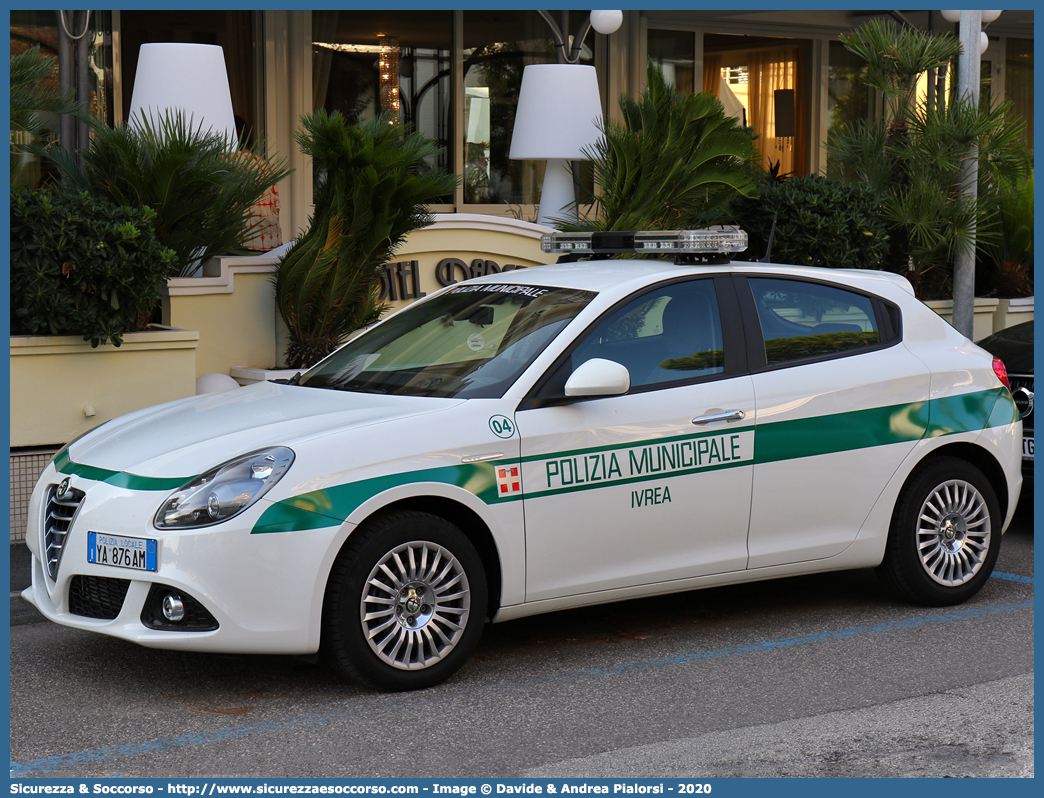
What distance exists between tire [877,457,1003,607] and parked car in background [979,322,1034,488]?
1.49 meters

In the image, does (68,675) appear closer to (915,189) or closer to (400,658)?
(400,658)

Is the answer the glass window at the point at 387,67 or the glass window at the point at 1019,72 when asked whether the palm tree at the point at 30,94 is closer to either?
the glass window at the point at 387,67

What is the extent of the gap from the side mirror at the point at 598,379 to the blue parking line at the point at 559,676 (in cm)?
115

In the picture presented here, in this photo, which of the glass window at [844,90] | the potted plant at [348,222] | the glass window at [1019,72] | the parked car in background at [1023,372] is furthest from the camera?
the glass window at [1019,72]

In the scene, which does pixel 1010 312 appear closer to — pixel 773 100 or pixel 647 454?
pixel 773 100

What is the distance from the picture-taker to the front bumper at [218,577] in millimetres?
4633

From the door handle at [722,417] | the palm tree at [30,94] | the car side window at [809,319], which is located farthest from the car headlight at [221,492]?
the palm tree at [30,94]

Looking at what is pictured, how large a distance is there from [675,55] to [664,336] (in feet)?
36.5

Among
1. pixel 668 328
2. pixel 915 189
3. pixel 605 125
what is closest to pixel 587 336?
pixel 668 328

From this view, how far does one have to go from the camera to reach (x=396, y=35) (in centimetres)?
1404

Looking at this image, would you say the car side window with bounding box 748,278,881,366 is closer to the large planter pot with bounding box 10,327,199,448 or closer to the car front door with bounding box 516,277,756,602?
the car front door with bounding box 516,277,756,602

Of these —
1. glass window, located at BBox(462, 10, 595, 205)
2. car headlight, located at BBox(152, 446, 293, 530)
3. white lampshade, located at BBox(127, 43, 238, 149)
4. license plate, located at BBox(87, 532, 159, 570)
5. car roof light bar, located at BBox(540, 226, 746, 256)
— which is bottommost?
license plate, located at BBox(87, 532, 159, 570)

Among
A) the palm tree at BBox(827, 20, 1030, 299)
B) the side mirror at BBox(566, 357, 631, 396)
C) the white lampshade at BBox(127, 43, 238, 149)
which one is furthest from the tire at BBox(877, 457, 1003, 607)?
the white lampshade at BBox(127, 43, 238, 149)

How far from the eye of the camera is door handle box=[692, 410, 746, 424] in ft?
18.2
